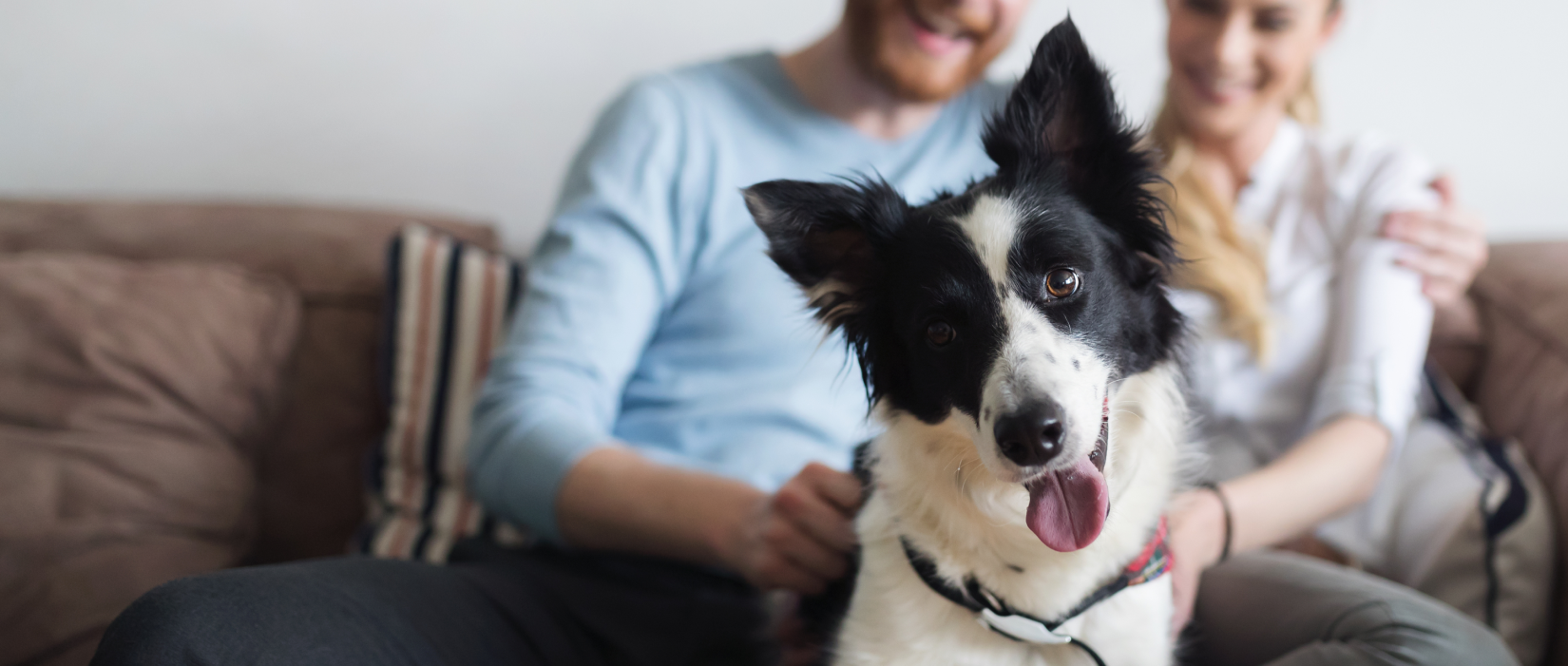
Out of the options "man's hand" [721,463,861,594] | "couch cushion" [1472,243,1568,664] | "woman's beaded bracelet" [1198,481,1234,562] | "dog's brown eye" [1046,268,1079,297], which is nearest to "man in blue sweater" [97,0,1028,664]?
"man's hand" [721,463,861,594]

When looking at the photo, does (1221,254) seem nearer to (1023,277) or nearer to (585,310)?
(1023,277)

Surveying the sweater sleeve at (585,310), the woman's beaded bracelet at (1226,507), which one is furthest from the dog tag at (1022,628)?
the sweater sleeve at (585,310)

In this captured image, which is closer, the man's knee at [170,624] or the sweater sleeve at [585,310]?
the man's knee at [170,624]

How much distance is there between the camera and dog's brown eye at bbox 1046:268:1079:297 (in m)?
1.05

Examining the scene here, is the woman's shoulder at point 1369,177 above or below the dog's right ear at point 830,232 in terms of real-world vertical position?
below

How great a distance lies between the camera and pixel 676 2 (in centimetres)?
235

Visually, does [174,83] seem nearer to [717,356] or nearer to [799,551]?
[717,356]

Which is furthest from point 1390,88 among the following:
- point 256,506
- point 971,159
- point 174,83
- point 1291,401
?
point 174,83

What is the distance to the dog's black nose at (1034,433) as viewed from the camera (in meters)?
0.91

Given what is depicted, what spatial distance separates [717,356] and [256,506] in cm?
114

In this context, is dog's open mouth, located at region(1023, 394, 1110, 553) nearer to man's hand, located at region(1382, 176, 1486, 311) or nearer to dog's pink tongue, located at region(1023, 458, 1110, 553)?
dog's pink tongue, located at region(1023, 458, 1110, 553)

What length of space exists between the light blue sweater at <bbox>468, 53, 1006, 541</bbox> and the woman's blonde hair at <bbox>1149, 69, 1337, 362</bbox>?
43 cm

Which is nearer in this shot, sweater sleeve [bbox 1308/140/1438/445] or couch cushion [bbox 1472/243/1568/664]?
sweater sleeve [bbox 1308/140/1438/445]

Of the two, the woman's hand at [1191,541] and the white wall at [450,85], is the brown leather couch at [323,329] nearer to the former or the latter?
the white wall at [450,85]
